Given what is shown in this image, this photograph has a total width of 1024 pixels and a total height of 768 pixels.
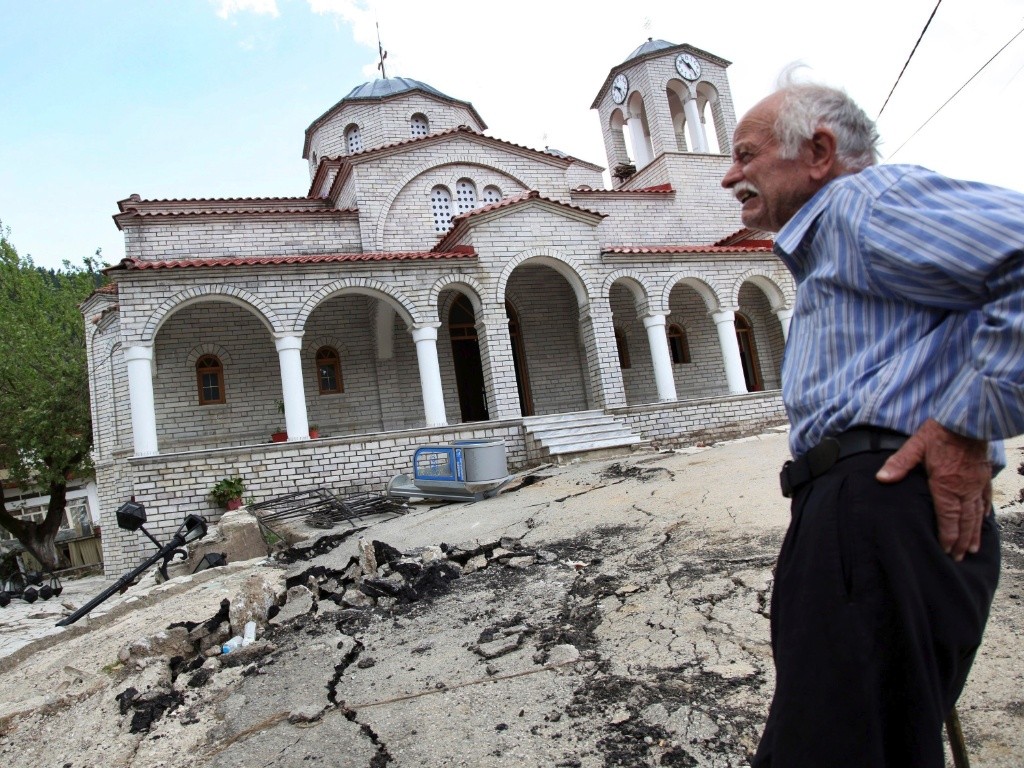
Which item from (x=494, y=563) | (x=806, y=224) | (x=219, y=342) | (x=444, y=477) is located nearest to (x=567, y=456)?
(x=444, y=477)

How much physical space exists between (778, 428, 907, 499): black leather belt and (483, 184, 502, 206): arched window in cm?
1641

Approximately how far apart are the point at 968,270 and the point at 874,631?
0.65m

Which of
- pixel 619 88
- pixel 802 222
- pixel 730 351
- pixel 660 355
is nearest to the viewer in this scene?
pixel 802 222

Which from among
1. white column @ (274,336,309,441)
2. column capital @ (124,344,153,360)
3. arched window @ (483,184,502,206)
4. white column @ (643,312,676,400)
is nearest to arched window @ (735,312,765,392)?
white column @ (643,312,676,400)

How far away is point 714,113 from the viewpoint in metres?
20.2

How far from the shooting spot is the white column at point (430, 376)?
1314cm

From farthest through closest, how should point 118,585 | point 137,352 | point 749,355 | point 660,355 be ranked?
point 749,355 < point 660,355 < point 137,352 < point 118,585

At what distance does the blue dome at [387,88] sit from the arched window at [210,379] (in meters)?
9.19

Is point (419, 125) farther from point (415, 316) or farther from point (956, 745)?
point (956, 745)

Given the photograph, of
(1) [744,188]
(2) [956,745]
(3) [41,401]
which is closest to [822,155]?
(1) [744,188]

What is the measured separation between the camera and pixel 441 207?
16859 millimetres

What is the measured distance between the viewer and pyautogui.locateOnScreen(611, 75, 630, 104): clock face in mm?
20094

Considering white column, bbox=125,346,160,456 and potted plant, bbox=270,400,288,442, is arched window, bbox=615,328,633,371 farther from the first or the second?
Result: white column, bbox=125,346,160,456

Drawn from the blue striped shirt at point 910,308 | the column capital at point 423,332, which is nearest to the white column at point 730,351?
the column capital at point 423,332
